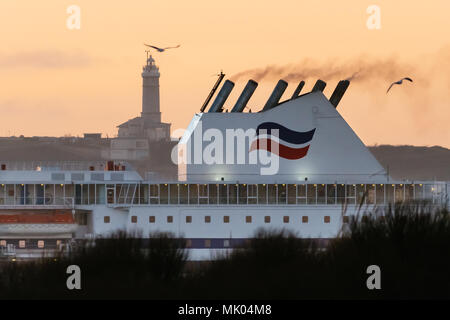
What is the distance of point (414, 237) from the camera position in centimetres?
6675

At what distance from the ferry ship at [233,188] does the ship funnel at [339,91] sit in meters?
0.08

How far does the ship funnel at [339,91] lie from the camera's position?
81.4m

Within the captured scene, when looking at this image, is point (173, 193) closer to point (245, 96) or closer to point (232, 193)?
point (232, 193)

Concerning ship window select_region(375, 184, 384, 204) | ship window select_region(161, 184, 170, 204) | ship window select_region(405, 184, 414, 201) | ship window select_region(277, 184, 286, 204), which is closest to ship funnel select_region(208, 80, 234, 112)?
ship window select_region(161, 184, 170, 204)

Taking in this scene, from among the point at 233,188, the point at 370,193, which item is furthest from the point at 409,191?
the point at 233,188

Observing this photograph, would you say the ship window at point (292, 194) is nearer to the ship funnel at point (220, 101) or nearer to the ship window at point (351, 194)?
the ship window at point (351, 194)

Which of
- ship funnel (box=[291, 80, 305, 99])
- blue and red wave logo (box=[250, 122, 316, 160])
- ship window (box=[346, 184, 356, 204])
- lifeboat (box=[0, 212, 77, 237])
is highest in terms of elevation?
ship funnel (box=[291, 80, 305, 99])

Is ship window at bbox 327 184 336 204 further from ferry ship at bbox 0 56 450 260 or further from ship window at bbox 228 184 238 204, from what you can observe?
ship window at bbox 228 184 238 204

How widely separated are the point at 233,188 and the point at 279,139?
3.59m

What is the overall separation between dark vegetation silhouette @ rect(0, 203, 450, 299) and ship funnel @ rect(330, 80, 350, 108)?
1187 centimetres

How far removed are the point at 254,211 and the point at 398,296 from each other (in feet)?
64.9

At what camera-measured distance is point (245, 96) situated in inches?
3174

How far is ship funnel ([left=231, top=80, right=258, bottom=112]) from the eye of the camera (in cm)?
7962
